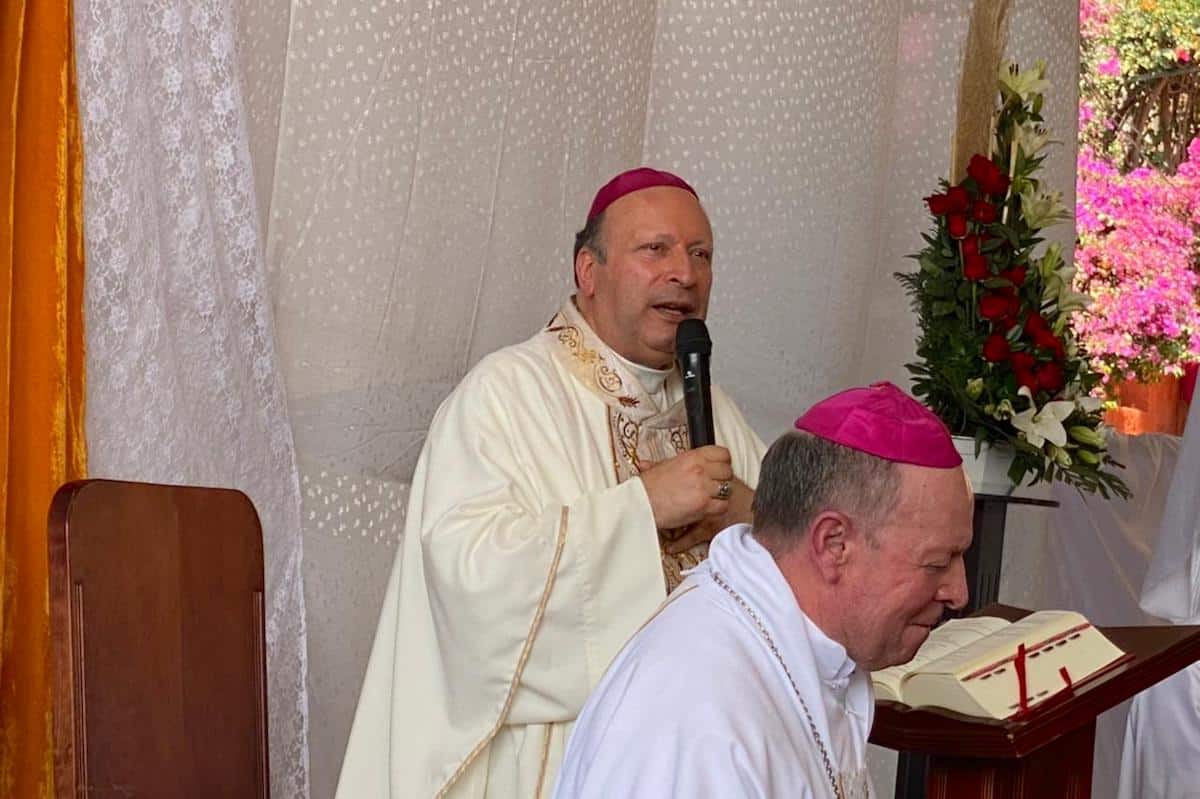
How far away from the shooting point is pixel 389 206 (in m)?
3.95

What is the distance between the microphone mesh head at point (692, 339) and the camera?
3375 mm

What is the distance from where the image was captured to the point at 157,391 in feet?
10.8

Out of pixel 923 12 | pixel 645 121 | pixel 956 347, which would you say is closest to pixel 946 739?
pixel 956 347

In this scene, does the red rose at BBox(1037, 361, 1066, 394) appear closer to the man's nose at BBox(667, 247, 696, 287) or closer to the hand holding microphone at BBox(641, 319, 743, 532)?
the man's nose at BBox(667, 247, 696, 287)

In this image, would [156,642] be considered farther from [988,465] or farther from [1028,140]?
[1028,140]

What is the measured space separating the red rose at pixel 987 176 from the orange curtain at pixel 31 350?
2.29 meters

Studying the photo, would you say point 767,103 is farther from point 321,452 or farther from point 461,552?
point 461,552

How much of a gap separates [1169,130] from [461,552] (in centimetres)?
669

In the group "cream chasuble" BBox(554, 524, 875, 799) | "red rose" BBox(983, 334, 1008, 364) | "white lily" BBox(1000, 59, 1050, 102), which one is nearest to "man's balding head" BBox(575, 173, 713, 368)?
"red rose" BBox(983, 334, 1008, 364)

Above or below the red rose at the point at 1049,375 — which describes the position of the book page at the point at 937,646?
below

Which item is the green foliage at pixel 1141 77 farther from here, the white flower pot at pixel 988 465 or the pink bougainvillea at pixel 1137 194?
the white flower pot at pixel 988 465

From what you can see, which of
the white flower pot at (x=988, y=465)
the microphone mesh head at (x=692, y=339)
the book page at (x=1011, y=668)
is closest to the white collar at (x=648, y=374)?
the microphone mesh head at (x=692, y=339)

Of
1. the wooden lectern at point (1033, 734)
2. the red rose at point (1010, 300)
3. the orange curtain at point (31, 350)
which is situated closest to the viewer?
the wooden lectern at point (1033, 734)

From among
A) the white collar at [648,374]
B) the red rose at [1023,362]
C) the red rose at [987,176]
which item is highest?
the red rose at [987,176]
